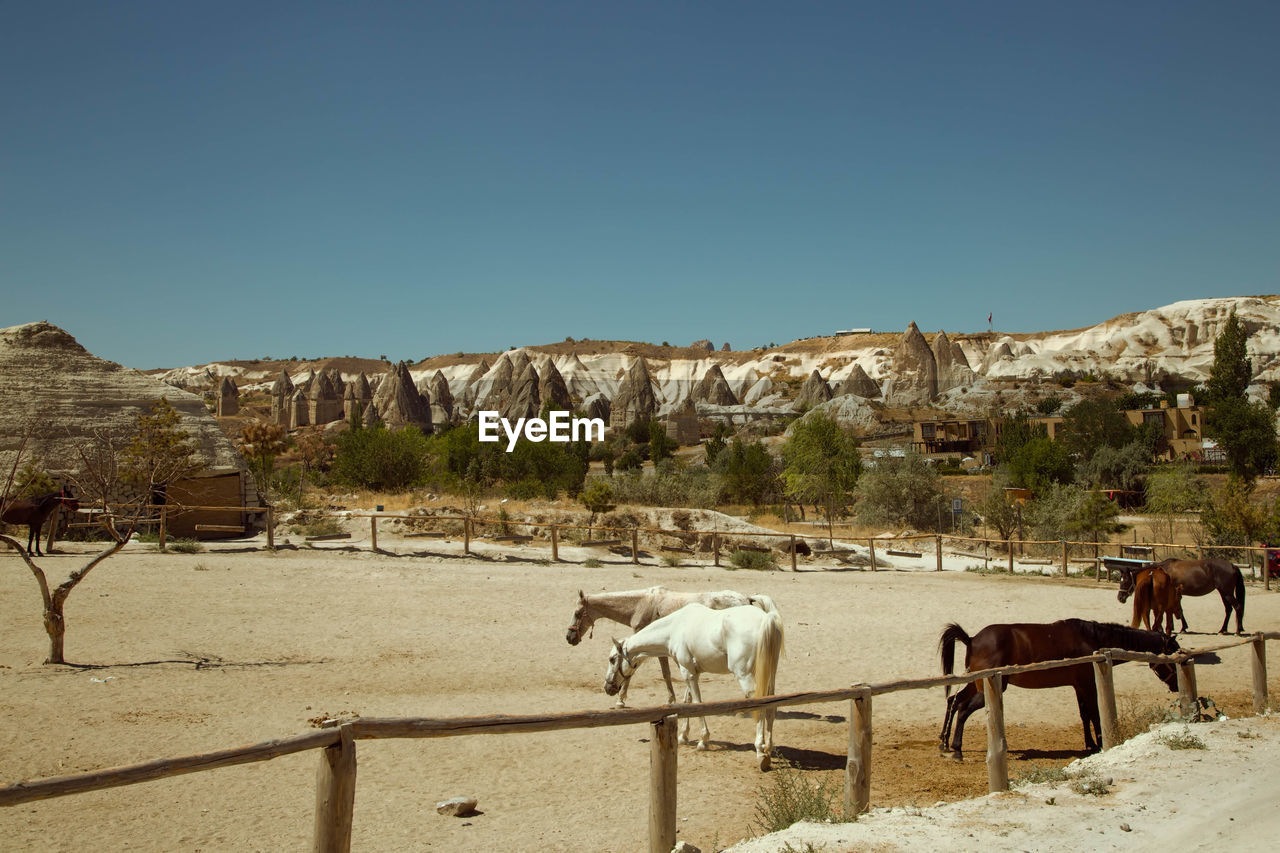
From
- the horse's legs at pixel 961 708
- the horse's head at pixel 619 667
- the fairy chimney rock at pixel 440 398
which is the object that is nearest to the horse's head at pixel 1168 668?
the horse's legs at pixel 961 708

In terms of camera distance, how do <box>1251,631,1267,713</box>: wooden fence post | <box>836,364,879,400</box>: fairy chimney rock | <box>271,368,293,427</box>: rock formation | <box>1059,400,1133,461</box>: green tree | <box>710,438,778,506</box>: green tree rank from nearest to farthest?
<box>1251,631,1267,713</box>: wooden fence post
<box>710,438,778,506</box>: green tree
<box>1059,400,1133,461</box>: green tree
<box>836,364,879,400</box>: fairy chimney rock
<box>271,368,293,427</box>: rock formation

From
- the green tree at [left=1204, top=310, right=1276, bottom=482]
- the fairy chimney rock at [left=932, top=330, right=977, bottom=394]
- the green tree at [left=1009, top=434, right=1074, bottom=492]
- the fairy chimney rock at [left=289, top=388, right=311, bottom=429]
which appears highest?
the fairy chimney rock at [left=932, top=330, right=977, bottom=394]

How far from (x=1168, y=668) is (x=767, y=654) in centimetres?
464

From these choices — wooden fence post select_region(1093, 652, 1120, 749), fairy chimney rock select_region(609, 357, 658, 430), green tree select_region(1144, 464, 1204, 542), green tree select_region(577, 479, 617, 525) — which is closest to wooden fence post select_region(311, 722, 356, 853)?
wooden fence post select_region(1093, 652, 1120, 749)

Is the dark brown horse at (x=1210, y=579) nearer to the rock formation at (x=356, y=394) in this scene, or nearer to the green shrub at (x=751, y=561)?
the green shrub at (x=751, y=561)

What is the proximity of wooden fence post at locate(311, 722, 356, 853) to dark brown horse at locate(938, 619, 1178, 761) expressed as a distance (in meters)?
5.68

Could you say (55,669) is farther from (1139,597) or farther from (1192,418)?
(1192,418)

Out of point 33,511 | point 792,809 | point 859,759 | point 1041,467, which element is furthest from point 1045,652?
point 1041,467

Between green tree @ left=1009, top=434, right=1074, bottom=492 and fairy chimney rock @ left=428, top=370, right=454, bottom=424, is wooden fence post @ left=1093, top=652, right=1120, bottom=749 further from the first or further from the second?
fairy chimney rock @ left=428, top=370, right=454, bottom=424

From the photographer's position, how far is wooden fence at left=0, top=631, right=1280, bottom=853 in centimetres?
347

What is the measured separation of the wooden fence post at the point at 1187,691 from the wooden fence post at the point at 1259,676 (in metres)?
1.04

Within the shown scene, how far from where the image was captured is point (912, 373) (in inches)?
4082

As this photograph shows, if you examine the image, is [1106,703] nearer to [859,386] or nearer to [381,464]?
[381,464]

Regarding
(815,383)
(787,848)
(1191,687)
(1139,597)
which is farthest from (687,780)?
(815,383)
